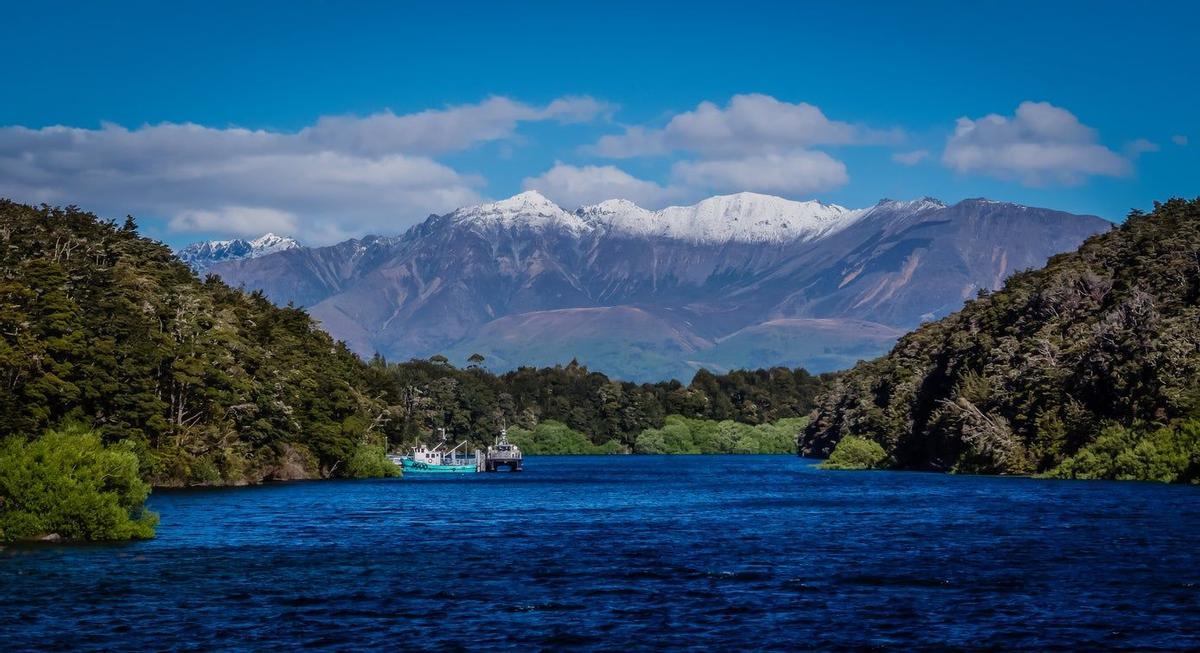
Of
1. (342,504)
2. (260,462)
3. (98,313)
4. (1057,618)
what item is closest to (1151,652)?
(1057,618)

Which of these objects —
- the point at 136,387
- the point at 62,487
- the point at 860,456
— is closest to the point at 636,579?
the point at 62,487

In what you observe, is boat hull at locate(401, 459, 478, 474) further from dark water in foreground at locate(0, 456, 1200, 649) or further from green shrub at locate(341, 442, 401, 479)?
dark water in foreground at locate(0, 456, 1200, 649)

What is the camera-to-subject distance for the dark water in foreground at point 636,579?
40156 mm

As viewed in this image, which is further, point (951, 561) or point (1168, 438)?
point (1168, 438)

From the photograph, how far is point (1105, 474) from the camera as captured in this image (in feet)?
385

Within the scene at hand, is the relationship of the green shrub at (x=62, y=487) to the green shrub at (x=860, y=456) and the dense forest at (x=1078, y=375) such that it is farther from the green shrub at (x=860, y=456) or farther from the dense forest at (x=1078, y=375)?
the green shrub at (x=860, y=456)

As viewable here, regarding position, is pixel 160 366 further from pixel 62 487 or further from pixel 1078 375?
pixel 1078 375

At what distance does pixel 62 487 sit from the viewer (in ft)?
195

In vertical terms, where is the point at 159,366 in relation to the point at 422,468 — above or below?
above

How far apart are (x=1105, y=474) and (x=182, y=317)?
81.7m

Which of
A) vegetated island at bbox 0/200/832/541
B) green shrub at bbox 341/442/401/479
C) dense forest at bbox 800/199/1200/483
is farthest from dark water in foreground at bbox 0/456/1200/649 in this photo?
green shrub at bbox 341/442/401/479

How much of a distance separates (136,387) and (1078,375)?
8205 centimetres

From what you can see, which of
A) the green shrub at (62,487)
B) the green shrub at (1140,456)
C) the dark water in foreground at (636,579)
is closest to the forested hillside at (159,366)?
the dark water in foreground at (636,579)

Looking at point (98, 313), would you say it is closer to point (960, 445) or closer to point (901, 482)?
point (901, 482)
